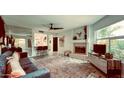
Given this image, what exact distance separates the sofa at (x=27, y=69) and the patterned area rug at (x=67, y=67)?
10cm

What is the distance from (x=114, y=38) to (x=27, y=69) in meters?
1.61

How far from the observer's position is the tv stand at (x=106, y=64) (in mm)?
2506

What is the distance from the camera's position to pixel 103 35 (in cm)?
270

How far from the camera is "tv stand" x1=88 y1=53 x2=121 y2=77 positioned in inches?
98.7

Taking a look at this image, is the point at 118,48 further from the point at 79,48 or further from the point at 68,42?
the point at 68,42

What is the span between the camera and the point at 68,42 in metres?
2.86

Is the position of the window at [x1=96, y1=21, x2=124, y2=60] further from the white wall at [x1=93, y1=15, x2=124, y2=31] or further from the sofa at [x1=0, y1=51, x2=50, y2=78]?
the sofa at [x1=0, y1=51, x2=50, y2=78]

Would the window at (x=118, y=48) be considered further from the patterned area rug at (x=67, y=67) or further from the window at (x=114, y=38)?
the patterned area rug at (x=67, y=67)

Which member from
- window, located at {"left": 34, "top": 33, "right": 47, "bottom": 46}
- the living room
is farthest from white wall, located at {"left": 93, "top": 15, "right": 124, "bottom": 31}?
window, located at {"left": 34, "top": 33, "right": 47, "bottom": 46}

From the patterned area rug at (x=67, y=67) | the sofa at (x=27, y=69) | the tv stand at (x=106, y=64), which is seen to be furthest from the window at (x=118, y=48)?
the sofa at (x=27, y=69)

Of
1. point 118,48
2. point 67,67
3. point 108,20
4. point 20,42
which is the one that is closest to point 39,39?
point 20,42
